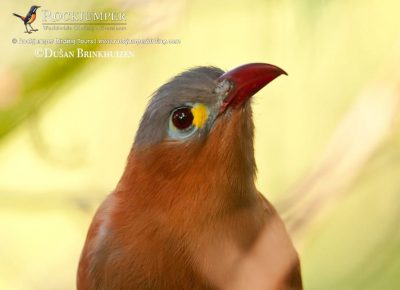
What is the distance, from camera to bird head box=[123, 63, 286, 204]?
58.9 inches

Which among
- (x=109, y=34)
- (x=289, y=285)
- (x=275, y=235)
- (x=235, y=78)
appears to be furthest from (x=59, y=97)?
(x=289, y=285)

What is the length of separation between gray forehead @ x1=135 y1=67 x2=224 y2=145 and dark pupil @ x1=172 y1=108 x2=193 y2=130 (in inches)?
0.7

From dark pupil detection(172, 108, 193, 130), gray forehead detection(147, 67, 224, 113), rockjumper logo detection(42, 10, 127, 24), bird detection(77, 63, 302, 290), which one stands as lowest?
bird detection(77, 63, 302, 290)

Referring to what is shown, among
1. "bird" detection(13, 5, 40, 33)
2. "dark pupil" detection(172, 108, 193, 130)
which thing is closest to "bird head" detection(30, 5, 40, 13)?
"bird" detection(13, 5, 40, 33)

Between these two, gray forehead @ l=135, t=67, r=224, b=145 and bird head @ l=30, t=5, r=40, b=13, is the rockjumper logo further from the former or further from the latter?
gray forehead @ l=135, t=67, r=224, b=145

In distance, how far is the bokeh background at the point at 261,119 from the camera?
172cm

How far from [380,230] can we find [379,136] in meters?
0.26

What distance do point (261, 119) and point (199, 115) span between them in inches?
10.7

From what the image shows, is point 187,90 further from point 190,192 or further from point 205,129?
point 190,192

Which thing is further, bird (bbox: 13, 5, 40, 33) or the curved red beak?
bird (bbox: 13, 5, 40, 33)

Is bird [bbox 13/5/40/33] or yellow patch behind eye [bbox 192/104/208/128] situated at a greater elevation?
bird [bbox 13/5/40/33]

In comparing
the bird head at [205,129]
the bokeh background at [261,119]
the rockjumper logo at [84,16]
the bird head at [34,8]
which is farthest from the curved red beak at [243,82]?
the bird head at [34,8]

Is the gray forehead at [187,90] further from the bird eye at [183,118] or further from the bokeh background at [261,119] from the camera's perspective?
the bokeh background at [261,119]

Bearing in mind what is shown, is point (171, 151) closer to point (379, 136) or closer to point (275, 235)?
point (275, 235)
